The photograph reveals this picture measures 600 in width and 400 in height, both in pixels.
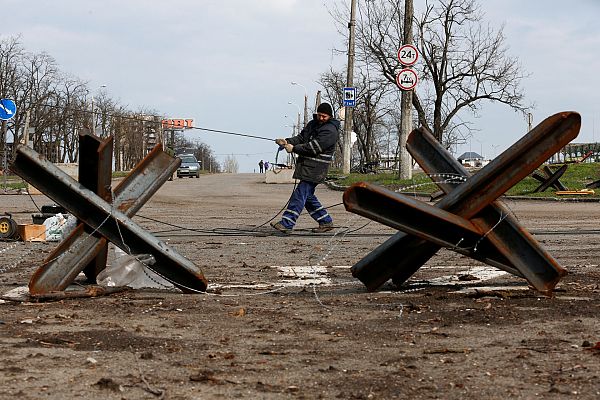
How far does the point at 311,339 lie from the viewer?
572 cm

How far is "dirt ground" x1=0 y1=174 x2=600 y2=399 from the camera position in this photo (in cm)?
449

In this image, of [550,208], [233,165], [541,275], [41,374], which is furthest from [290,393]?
[233,165]

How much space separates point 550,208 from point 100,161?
1615 centimetres

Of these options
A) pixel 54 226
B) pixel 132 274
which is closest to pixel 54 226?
pixel 54 226

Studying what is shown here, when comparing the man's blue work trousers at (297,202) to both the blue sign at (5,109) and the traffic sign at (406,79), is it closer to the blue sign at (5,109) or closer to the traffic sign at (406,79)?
the traffic sign at (406,79)

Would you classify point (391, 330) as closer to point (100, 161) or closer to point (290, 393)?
point (290, 393)

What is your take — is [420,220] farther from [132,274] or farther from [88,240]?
[88,240]

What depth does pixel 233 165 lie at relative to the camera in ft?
652

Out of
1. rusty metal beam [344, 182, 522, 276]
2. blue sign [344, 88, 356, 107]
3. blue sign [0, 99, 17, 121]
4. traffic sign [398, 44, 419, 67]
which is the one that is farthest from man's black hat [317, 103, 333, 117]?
blue sign [344, 88, 356, 107]

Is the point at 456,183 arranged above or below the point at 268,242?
above

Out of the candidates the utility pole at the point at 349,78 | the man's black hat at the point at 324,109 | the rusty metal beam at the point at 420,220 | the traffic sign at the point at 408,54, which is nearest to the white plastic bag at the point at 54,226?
the man's black hat at the point at 324,109

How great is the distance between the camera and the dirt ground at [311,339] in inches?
177

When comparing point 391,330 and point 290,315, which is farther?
point 290,315

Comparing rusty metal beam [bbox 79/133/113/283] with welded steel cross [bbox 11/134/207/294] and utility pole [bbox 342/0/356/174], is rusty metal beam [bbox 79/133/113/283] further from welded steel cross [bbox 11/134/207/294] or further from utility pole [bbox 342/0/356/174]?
utility pole [bbox 342/0/356/174]
